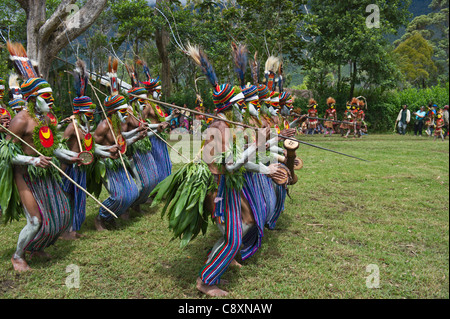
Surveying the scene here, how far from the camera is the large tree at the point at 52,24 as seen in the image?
35.6 feet

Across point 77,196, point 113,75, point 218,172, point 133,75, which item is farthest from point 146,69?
point 218,172

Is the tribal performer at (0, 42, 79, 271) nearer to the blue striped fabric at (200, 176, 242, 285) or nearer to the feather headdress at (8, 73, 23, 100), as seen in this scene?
the blue striped fabric at (200, 176, 242, 285)

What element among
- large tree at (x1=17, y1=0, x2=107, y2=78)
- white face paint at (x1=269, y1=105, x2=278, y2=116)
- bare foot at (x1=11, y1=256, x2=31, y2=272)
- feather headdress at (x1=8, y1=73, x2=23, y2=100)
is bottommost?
bare foot at (x1=11, y1=256, x2=31, y2=272)

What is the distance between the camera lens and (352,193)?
7.22 meters

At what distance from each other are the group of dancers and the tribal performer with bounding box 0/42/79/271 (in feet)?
0.04

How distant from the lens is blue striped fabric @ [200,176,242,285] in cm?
335

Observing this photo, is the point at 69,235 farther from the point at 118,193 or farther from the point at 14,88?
the point at 14,88

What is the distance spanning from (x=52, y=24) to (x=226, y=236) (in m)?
10.4

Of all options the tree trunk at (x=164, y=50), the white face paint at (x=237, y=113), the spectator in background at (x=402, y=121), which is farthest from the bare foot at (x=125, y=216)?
the spectator in background at (x=402, y=121)

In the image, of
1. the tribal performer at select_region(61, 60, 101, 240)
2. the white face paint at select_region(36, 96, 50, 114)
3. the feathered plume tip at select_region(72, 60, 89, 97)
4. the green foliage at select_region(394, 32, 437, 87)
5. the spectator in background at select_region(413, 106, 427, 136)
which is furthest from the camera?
the green foliage at select_region(394, 32, 437, 87)

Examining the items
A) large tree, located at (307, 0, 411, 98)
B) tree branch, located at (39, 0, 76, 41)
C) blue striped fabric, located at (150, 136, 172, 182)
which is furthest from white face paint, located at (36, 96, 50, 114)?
large tree, located at (307, 0, 411, 98)
